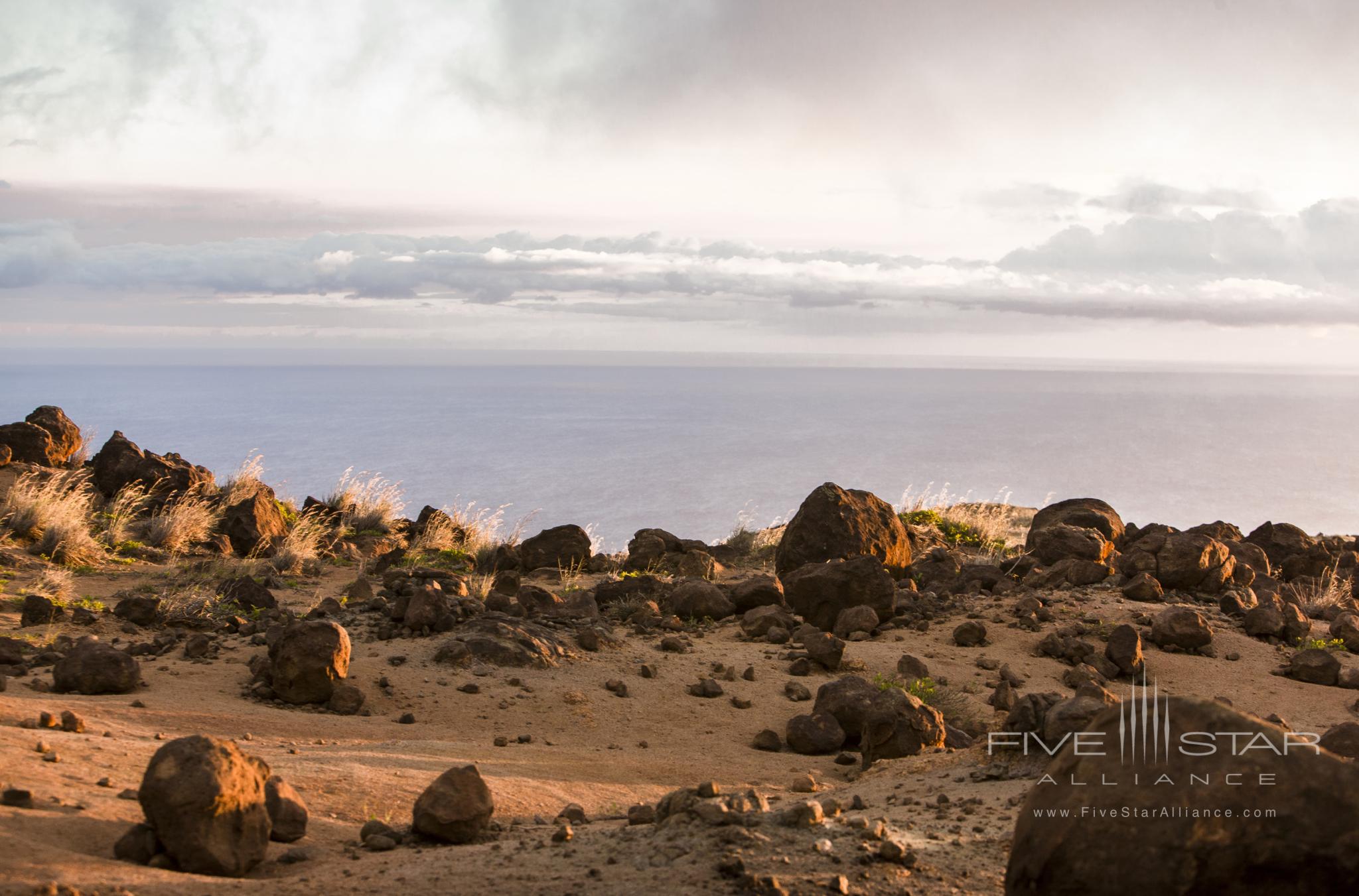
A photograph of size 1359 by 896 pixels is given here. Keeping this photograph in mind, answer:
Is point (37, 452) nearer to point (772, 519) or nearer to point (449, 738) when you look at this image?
point (449, 738)

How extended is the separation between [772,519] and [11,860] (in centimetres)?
4372

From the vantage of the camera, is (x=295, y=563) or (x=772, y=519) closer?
(x=295, y=563)

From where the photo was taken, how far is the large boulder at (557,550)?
536 inches

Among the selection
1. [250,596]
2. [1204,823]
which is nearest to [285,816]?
[1204,823]

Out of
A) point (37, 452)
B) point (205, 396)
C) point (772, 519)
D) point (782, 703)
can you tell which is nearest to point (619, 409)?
point (205, 396)

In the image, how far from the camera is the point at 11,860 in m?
3.27

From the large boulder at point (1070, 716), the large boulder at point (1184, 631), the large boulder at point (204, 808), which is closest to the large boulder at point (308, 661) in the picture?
the large boulder at point (204, 808)

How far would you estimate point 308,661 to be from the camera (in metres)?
7.11

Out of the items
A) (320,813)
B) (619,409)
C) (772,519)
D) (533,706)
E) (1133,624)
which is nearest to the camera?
(320,813)

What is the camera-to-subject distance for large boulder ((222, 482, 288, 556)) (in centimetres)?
1354

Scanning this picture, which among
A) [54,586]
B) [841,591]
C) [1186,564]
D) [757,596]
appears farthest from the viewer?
[1186,564]

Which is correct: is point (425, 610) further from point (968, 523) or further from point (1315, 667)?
point (968, 523)

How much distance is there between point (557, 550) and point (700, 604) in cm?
361

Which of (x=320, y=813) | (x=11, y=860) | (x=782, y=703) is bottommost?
(x=782, y=703)
